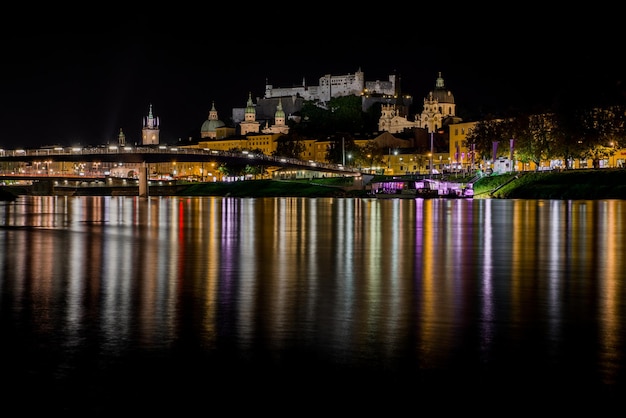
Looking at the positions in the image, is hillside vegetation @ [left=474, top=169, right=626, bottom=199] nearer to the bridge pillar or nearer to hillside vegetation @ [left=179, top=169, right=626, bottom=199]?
hillside vegetation @ [left=179, top=169, right=626, bottom=199]

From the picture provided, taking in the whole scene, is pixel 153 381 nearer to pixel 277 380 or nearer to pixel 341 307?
pixel 277 380

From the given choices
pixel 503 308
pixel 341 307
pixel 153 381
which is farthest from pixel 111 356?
pixel 503 308

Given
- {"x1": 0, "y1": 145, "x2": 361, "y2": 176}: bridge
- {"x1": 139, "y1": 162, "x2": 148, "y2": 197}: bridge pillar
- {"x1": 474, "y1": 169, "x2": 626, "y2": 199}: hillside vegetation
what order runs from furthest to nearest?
{"x1": 139, "y1": 162, "x2": 148, "y2": 197}: bridge pillar, {"x1": 0, "y1": 145, "x2": 361, "y2": 176}: bridge, {"x1": 474, "y1": 169, "x2": 626, "y2": 199}: hillside vegetation

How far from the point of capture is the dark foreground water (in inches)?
312

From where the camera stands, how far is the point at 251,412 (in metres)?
7.51

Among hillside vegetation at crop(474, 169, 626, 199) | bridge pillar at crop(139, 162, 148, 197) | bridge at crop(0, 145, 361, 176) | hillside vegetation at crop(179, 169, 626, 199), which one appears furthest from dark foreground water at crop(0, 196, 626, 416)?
bridge pillar at crop(139, 162, 148, 197)

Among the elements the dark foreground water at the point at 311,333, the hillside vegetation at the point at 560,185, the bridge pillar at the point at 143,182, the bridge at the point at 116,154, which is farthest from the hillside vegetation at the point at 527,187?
the dark foreground water at the point at 311,333

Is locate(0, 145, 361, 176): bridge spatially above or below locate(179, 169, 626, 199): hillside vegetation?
above

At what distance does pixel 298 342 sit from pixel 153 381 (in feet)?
7.18

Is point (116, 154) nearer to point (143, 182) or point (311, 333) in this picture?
point (143, 182)

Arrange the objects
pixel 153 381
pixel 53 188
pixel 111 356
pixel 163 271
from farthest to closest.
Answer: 1. pixel 53 188
2. pixel 163 271
3. pixel 111 356
4. pixel 153 381

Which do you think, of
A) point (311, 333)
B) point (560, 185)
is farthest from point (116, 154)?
point (311, 333)

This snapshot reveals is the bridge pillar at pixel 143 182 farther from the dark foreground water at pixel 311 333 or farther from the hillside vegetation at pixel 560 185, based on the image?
the dark foreground water at pixel 311 333

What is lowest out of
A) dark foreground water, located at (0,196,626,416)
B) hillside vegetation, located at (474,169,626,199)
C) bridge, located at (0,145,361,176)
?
dark foreground water, located at (0,196,626,416)
